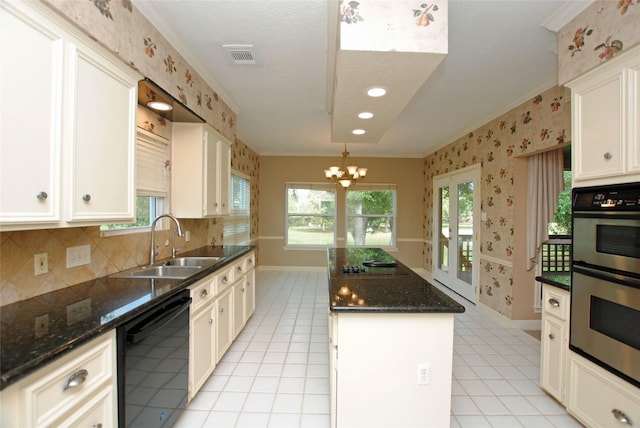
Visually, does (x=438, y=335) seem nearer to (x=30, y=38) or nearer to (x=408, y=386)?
(x=408, y=386)

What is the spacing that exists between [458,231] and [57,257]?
4.96 meters

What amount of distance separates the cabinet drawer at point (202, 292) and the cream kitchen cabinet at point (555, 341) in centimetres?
250

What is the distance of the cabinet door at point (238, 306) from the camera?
276 centimetres

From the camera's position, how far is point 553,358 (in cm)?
203

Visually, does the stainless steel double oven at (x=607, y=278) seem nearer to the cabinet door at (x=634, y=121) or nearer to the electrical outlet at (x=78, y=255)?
the cabinet door at (x=634, y=121)

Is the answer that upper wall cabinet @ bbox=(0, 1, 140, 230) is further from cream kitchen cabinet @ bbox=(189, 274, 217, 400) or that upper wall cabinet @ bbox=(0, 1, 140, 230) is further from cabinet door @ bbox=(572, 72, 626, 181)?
cabinet door @ bbox=(572, 72, 626, 181)

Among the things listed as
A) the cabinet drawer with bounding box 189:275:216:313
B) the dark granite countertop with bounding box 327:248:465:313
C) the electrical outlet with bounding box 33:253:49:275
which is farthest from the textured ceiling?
the cabinet drawer with bounding box 189:275:216:313

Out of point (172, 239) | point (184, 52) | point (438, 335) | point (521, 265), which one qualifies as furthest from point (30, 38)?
point (521, 265)

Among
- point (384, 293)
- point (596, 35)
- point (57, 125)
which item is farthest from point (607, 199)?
point (57, 125)

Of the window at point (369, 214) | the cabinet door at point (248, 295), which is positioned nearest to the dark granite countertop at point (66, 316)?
the cabinet door at point (248, 295)

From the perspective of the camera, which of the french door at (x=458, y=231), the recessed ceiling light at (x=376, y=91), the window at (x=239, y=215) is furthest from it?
the window at (x=239, y=215)

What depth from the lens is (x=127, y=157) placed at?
1.60 meters

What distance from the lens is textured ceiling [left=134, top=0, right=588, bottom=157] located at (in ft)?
6.07

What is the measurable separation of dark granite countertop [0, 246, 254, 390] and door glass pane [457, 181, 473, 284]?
13.5 ft
